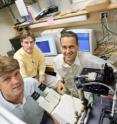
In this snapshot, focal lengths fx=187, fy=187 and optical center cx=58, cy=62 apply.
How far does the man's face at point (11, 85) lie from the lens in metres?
1.18

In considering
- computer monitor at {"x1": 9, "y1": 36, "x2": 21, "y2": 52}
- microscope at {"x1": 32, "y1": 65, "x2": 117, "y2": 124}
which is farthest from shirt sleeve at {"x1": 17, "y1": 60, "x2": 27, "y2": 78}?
computer monitor at {"x1": 9, "y1": 36, "x2": 21, "y2": 52}

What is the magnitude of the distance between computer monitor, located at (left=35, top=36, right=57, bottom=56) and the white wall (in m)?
0.79

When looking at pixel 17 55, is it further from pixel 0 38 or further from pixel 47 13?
pixel 0 38

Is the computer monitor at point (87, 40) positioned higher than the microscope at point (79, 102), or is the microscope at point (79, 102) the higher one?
the microscope at point (79, 102)

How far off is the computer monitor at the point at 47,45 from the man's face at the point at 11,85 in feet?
4.29

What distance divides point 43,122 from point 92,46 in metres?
1.23

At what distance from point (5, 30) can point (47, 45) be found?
3.18 feet

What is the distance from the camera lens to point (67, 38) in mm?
1730

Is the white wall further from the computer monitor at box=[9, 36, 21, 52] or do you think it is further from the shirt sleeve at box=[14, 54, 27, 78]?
the shirt sleeve at box=[14, 54, 27, 78]

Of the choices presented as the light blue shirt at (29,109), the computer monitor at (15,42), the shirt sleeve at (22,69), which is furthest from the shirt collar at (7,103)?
the computer monitor at (15,42)

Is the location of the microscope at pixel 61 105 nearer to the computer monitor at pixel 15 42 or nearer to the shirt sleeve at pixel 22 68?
the shirt sleeve at pixel 22 68

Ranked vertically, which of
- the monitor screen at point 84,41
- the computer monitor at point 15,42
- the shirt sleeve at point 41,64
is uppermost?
the monitor screen at point 84,41

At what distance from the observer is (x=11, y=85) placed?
118cm

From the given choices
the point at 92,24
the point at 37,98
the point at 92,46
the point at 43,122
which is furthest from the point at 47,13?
the point at 43,122
